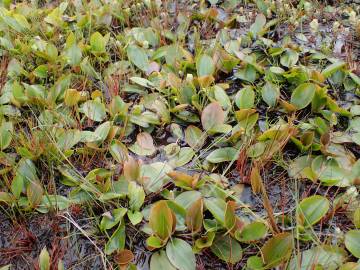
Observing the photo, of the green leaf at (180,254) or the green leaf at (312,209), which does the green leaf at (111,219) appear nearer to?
the green leaf at (180,254)

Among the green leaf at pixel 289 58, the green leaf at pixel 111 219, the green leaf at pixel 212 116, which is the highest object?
the green leaf at pixel 289 58

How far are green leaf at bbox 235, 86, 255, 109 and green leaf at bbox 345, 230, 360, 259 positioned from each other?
73cm

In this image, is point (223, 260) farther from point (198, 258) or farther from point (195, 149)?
point (195, 149)

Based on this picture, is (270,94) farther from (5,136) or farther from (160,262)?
(5,136)

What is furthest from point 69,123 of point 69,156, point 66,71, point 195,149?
point 195,149

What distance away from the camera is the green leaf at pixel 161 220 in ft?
4.76

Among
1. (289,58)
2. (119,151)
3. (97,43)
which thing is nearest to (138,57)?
(97,43)

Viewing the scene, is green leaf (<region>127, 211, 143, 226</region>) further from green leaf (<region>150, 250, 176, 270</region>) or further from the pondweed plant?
green leaf (<region>150, 250, 176, 270</region>)

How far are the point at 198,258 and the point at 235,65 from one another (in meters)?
1.09

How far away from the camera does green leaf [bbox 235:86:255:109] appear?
197 cm

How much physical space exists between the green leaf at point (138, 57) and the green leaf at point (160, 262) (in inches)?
41.5

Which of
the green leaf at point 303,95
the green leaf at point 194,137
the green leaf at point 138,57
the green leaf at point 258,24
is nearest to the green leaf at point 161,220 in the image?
the green leaf at point 194,137

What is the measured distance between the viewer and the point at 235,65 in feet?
7.28

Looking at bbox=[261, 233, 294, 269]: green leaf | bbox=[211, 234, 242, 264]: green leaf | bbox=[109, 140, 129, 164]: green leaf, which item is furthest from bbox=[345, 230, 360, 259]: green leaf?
bbox=[109, 140, 129, 164]: green leaf
